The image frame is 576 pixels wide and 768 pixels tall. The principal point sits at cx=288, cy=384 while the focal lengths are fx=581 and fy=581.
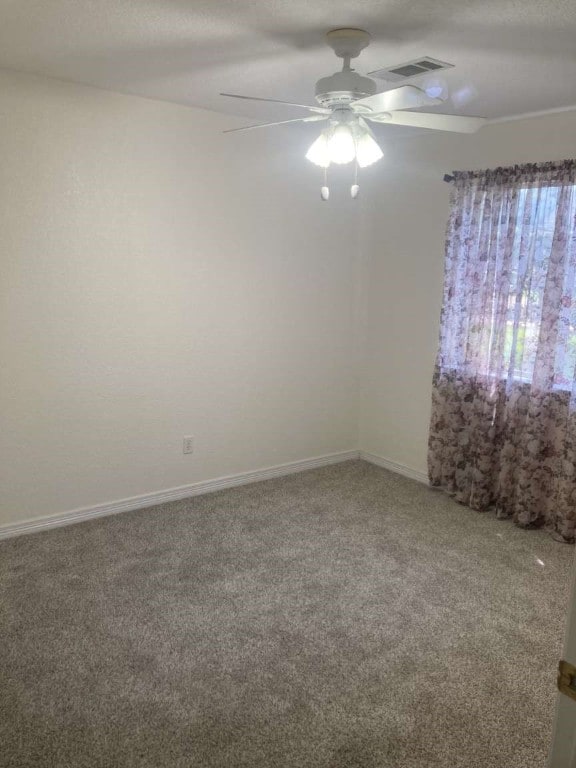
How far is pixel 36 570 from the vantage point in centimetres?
298

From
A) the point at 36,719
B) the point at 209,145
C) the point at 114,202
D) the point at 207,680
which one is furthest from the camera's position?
the point at 209,145

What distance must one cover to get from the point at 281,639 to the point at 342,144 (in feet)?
6.72

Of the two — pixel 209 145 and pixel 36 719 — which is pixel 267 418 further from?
pixel 36 719

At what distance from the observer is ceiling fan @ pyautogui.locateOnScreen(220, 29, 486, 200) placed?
2.09 metres

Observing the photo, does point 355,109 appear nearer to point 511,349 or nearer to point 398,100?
point 398,100

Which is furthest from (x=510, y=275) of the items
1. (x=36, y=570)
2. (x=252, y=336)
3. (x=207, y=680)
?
(x=36, y=570)

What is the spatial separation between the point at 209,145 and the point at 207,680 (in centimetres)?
295

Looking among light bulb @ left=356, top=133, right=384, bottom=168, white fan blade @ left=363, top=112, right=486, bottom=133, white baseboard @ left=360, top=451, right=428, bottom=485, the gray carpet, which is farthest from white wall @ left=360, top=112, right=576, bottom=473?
light bulb @ left=356, top=133, right=384, bottom=168

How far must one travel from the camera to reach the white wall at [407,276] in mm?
3881

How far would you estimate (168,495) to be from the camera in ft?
12.7

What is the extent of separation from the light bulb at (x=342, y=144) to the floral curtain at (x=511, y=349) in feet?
5.36

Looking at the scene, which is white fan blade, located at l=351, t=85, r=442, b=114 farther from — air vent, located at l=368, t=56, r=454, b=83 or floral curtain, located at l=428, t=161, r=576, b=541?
floral curtain, located at l=428, t=161, r=576, b=541

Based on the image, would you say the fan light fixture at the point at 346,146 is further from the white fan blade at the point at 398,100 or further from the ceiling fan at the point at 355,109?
the white fan blade at the point at 398,100

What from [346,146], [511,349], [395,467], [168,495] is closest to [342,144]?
[346,146]
